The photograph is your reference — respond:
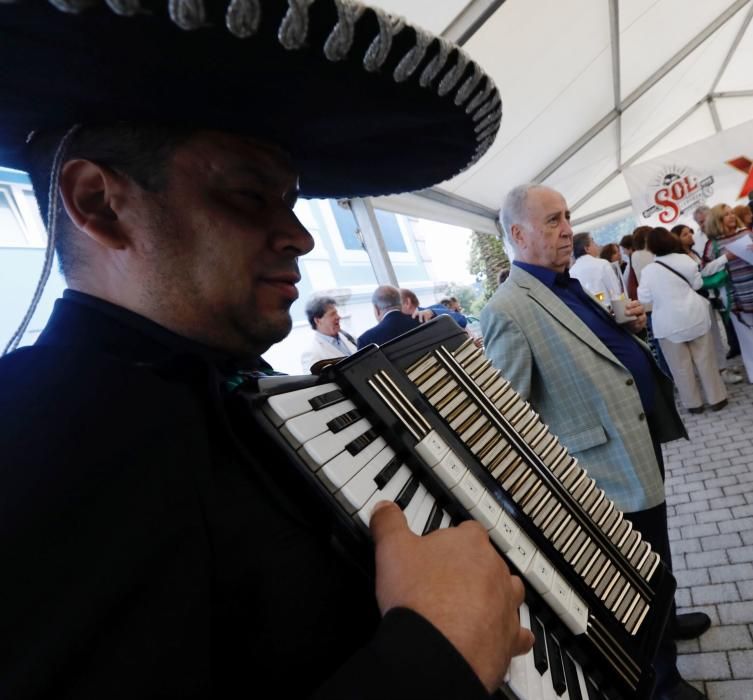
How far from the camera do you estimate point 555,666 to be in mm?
606

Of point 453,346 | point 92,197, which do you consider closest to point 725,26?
point 453,346

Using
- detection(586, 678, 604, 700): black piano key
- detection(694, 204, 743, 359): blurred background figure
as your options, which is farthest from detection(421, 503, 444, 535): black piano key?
detection(694, 204, 743, 359): blurred background figure

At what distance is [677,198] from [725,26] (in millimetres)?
2283

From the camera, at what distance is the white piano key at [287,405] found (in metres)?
0.50

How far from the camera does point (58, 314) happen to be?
1.70ft

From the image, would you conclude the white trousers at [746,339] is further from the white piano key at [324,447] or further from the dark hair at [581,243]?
the white piano key at [324,447]

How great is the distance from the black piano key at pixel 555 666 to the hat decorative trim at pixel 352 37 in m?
0.82

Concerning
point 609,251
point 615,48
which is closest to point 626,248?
point 609,251

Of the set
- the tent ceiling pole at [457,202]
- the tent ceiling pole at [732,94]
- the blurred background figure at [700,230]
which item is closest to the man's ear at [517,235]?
the tent ceiling pole at [457,202]

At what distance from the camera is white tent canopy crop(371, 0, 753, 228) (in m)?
3.28

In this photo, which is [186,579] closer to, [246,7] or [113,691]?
[113,691]

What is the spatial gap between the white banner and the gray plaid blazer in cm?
502

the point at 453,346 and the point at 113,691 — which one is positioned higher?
the point at 453,346

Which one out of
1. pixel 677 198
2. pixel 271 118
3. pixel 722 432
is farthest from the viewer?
pixel 677 198
